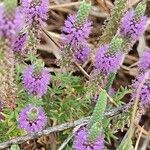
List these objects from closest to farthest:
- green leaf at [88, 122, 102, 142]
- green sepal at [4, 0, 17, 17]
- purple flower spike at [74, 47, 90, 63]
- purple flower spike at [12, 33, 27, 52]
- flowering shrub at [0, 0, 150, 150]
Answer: green sepal at [4, 0, 17, 17], green leaf at [88, 122, 102, 142], flowering shrub at [0, 0, 150, 150], purple flower spike at [12, 33, 27, 52], purple flower spike at [74, 47, 90, 63]

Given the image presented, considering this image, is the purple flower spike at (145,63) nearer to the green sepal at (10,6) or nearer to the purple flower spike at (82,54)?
the purple flower spike at (82,54)

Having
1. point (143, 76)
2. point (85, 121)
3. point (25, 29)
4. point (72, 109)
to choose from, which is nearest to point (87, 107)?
point (72, 109)

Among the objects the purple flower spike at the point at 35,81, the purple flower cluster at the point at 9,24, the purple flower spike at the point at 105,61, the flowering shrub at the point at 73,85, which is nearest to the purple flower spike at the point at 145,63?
the flowering shrub at the point at 73,85

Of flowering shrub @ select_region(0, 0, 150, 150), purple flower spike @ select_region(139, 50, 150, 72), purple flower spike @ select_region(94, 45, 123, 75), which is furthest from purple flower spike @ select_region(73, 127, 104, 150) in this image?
purple flower spike @ select_region(139, 50, 150, 72)

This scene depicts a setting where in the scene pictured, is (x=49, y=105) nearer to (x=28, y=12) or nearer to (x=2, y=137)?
(x=2, y=137)

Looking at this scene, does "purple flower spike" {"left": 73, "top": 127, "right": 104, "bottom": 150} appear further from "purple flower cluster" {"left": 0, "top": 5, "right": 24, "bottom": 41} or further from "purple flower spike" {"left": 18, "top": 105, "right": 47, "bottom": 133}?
"purple flower cluster" {"left": 0, "top": 5, "right": 24, "bottom": 41}

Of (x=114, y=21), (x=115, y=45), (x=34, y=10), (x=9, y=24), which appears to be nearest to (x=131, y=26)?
(x=114, y=21)

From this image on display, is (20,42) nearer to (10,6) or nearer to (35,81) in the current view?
(35,81)
